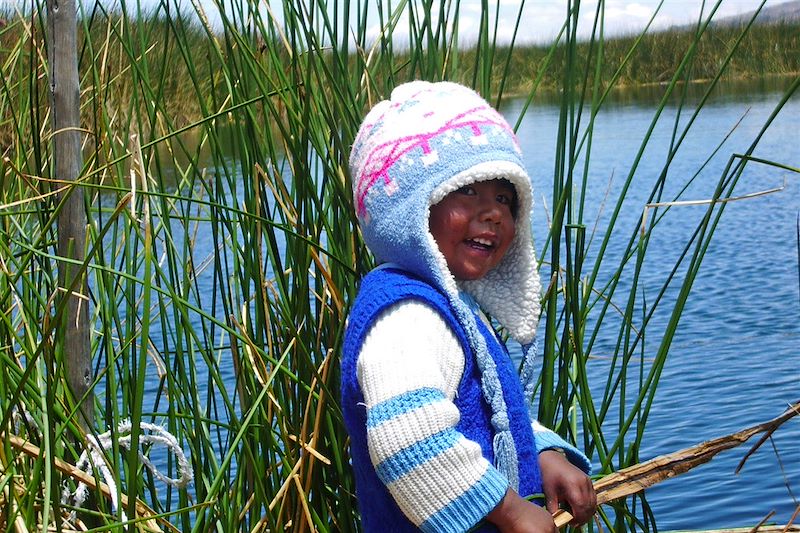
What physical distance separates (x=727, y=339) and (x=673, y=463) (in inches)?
128

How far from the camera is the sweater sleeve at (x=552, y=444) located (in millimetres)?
1654

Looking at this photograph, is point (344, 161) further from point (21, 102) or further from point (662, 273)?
point (662, 273)

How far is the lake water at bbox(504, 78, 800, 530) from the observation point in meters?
3.32

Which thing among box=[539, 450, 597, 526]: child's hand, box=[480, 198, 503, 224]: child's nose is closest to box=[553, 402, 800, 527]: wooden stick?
box=[539, 450, 597, 526]: child's hand

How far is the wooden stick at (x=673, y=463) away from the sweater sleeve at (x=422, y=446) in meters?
0.17

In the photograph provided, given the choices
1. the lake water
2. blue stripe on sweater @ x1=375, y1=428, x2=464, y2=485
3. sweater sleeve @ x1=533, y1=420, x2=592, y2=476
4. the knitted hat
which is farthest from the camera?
the lake water

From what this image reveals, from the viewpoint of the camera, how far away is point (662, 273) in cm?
577

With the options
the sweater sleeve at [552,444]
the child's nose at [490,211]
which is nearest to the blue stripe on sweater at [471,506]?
the sweater sleeve at [552,444]

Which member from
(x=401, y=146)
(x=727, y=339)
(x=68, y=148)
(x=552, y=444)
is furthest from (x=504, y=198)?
(x=727, y=339)

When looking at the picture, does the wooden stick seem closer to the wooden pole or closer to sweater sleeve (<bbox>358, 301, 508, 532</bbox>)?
sweater sleeve (<bbox>358, 301, 508, 532</bbox>)

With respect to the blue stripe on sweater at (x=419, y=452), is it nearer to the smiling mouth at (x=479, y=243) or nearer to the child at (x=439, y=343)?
the child at (x=439, y=343)

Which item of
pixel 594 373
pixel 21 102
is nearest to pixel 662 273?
pixel 594 373

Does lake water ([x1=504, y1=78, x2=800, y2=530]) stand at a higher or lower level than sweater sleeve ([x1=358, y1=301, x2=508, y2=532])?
lower

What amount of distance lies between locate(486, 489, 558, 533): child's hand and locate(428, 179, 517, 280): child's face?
30cm
